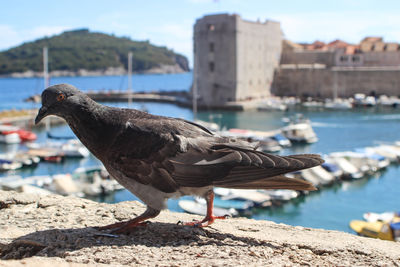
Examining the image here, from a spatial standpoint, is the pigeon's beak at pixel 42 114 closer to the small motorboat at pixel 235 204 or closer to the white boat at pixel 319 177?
the small motorboat at pixel 235 204

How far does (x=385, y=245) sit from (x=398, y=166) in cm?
2333

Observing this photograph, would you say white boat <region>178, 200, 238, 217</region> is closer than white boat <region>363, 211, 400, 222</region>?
Yes

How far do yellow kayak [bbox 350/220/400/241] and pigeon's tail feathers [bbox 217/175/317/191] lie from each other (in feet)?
39.1

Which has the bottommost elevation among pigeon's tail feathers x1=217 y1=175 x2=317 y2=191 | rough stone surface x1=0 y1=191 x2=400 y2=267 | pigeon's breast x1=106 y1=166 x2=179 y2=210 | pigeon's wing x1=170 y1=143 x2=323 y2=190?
rough stone surface x1=0 y1=191 x2=400 y2=267

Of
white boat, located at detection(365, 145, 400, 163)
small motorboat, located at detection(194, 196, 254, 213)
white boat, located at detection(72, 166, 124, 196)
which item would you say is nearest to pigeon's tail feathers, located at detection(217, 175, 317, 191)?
small motorboat, located at detection(194, 196, 254, 213)

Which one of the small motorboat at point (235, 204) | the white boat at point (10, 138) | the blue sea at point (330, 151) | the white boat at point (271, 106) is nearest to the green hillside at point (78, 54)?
the blue sea at point (330, 151)

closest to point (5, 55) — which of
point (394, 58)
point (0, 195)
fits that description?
point (394, 58)

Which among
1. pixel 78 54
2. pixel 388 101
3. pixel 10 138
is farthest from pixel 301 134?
pixel 78 54

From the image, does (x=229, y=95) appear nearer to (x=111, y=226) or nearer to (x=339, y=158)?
(x=339, y=158)

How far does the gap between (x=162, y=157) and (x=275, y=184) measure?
771 millimetres

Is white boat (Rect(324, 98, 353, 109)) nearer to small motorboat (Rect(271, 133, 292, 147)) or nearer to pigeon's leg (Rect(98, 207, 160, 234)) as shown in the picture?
small motorboat (Rect(271, 133, 292, 147))

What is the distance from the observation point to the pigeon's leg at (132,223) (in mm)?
3323

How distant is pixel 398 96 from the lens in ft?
172

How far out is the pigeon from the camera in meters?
3.17
